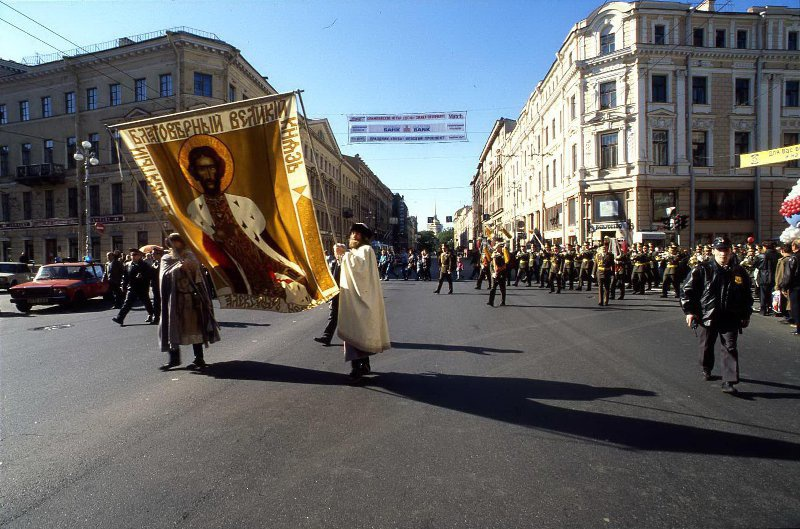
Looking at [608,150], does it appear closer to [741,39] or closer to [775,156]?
[741,39]

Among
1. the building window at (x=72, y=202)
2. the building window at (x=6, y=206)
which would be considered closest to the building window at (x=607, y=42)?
the building window at (x=72, y=202)

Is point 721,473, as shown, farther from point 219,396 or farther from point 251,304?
point 251,304

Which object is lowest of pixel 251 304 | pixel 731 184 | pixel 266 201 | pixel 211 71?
pixel 251 304

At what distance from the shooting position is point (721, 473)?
328 centimetres

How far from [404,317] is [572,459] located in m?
7.67

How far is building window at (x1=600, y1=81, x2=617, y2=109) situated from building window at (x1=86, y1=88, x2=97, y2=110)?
124 feet

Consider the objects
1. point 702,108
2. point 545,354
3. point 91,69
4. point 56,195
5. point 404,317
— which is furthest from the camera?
point 56,195

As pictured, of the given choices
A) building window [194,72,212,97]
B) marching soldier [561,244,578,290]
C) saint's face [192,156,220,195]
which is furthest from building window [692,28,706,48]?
saint's face [192,156,220,195]

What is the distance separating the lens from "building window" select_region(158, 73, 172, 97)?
114 feet

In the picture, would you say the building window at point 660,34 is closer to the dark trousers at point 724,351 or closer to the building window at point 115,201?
the dark trousers at point 724,351

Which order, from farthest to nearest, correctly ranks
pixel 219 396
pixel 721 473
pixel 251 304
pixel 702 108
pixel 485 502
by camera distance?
pixel 702 108
pixel 251 304
pixel 219 396
pixel 721 473
pixel 485 502

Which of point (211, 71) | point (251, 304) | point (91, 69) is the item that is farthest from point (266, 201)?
point (91, 69)

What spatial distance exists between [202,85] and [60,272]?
945 inches

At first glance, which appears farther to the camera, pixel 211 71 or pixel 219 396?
pixel 211 71
